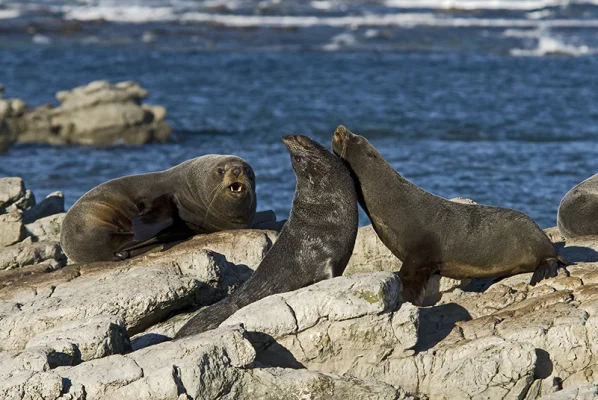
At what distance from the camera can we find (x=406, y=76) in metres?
35.8

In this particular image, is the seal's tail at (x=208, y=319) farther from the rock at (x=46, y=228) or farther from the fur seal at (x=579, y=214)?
the fur seal at (x=579, y=214)

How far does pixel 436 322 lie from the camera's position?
8.64 m

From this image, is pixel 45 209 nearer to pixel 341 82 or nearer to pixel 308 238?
pixel 308 238

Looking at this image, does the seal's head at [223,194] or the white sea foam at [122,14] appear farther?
the white sea foam at [122,14]

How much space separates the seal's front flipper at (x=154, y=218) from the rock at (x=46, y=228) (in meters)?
1.53

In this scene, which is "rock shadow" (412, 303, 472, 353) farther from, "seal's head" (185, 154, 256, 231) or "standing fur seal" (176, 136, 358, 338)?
"seal's head" (185, 154, 256, 231)

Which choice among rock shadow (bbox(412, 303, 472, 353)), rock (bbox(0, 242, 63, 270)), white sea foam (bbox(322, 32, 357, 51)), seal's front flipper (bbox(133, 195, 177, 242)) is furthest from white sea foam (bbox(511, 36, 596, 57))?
rock shadow (bbox(412, 303, 472, 353))

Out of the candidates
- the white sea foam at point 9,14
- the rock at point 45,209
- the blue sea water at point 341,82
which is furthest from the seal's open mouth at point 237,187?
the white sea foam at point 9,14

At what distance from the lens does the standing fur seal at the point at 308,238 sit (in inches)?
351

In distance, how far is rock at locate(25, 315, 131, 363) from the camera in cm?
754

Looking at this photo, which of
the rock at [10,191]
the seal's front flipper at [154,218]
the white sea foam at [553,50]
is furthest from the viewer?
the white sea foam at [553,50]

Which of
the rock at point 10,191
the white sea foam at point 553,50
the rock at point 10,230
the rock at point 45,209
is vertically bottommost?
the white sea foam at point 553,50

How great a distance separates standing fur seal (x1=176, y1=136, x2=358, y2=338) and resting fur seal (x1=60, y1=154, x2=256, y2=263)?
2145 millimetres

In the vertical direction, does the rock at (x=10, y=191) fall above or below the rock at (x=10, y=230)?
above
